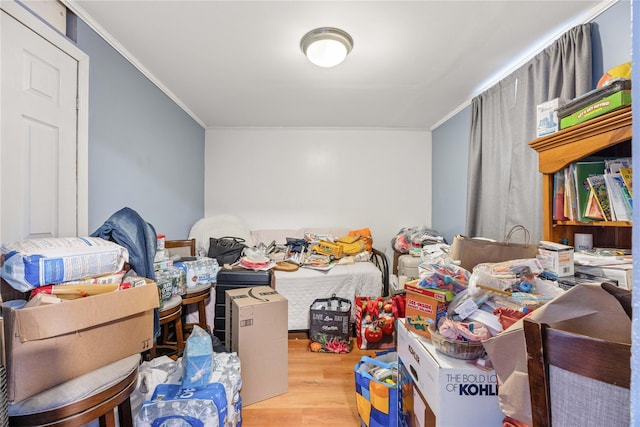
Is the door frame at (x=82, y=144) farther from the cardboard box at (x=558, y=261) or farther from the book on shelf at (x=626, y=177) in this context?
the book on shelf at (x=626, y=177)

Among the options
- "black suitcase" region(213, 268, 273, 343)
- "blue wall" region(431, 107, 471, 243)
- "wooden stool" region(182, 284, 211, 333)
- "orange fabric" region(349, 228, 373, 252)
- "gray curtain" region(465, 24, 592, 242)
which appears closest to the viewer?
"gray curtain" region(465, 24, 592, 242)

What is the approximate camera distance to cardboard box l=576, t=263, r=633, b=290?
1.11 meters

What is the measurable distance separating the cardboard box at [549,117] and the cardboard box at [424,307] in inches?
44.2

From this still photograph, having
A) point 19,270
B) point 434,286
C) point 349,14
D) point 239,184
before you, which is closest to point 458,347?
point 434,286

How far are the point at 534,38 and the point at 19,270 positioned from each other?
304cm

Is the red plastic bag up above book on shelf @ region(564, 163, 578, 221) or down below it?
below

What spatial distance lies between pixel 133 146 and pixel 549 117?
2.80 meters

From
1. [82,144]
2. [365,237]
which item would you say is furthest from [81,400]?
[365,237]

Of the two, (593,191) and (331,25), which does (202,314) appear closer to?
(331,25)

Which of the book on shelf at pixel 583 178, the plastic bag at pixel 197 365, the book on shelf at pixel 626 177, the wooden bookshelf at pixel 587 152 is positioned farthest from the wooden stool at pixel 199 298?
the book on shelf at pixel 626 177

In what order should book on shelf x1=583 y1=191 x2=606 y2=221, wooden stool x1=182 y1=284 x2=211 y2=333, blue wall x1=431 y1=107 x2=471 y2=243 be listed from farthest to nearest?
blue wall x1=431 y1=107 x2=471 y2=243 → wooden stool x1=182 y1=284 x2=211 y2=333 → book on shelf x1=583 y1=191 x2=606 y2=221

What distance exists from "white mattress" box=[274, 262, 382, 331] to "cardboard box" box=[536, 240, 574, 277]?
5.47ft

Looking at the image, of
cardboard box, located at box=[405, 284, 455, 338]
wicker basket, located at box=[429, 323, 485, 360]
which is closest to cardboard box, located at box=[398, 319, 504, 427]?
wicker basket, located at box=[429, 323, 485, 360]

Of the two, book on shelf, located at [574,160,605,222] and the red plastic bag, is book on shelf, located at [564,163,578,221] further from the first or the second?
the red plastic bag
